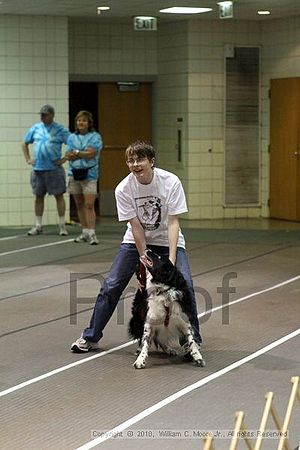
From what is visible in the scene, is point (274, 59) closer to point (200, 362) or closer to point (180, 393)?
point (200, 362)

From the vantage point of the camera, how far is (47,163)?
14.6m

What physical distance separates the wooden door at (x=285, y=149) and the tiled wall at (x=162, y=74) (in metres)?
0.18

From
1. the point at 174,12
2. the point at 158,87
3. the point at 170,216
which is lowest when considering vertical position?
the point at 170,216

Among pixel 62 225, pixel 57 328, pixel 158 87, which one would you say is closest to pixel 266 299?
pixel 57 328

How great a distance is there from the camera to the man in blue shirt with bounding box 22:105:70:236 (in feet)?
47.7

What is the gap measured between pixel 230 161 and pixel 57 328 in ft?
30.0

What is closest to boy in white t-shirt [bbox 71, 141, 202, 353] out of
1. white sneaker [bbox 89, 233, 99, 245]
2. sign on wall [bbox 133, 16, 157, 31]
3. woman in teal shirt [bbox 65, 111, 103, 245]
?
woman in teal shirt [bbox 65, 111, 103, 245]

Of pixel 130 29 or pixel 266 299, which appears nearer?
pixel 266 299

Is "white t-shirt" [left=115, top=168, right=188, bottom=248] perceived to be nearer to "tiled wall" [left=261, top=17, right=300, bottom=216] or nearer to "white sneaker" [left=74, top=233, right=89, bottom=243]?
"white sneaker" [left=74, top=233, right=89, bottom=243]

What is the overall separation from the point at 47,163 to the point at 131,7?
2673 mm

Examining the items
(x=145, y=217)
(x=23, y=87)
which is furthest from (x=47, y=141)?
(x=145, y=217)

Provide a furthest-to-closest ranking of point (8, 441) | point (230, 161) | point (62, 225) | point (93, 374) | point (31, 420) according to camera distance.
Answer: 1. point (230, 161)
2. point (62, 225)
3. point (93, 374)
4. point (31, 420)
5. point (8, 441)

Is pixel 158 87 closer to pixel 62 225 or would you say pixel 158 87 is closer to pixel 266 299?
pixel 62 225

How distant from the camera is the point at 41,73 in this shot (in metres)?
16.0
